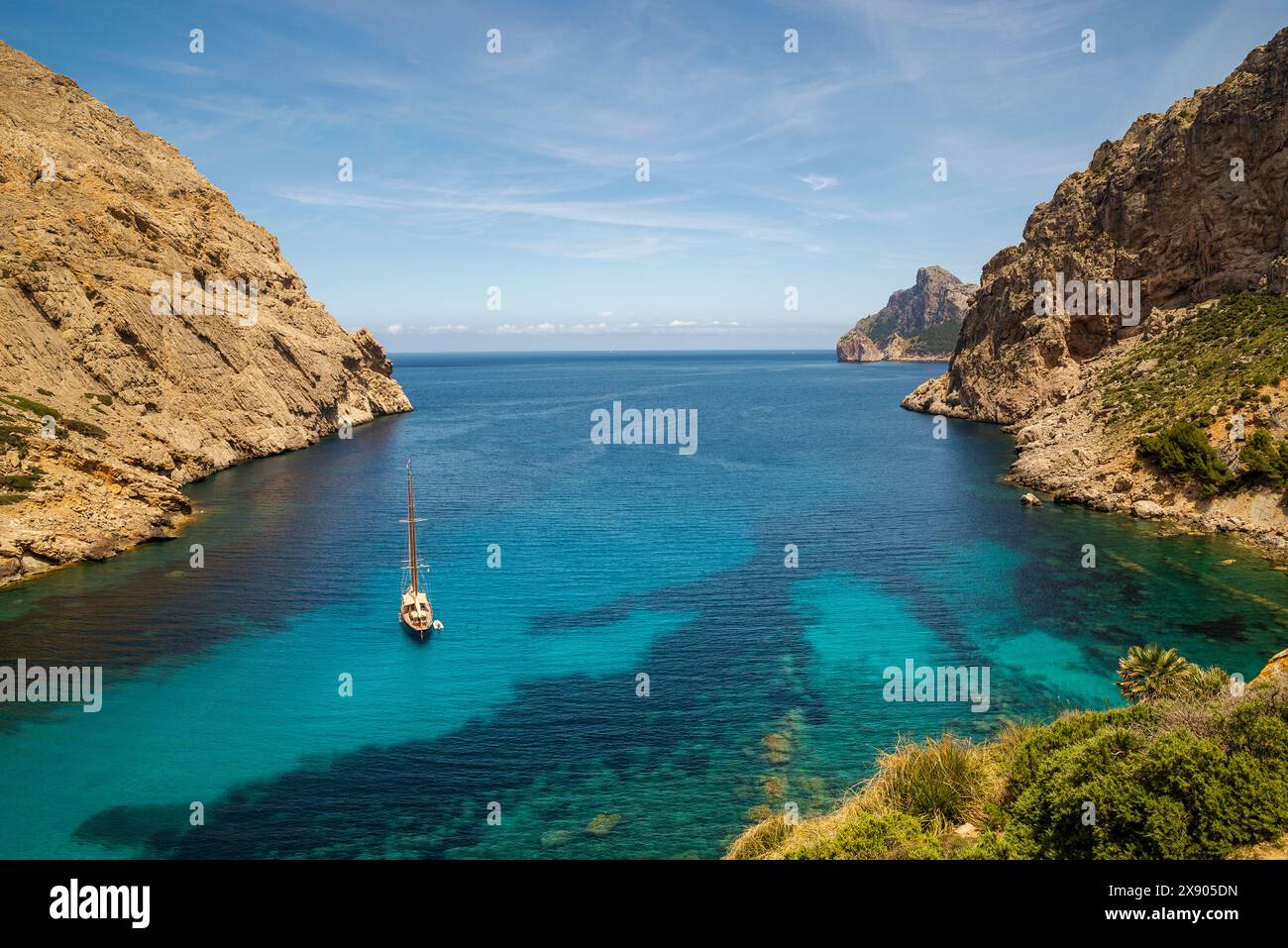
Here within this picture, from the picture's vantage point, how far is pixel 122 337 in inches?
2744

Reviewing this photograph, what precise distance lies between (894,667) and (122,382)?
65.6 m

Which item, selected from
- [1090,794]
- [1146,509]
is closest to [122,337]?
[1090,794]

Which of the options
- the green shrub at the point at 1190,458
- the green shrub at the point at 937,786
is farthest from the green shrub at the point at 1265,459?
the green shrub at the point at 937,786

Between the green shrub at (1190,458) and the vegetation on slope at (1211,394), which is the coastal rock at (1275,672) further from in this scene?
the green shrub at (1190,458)

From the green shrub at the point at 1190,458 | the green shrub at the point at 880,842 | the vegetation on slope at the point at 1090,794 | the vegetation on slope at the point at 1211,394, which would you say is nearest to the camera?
the vegetation on slope at the point at 1090,794

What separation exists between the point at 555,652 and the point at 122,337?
192 ft

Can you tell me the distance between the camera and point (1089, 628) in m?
35.2

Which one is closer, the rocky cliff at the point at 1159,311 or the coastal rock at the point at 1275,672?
the coastal rock at the point at 1275,672

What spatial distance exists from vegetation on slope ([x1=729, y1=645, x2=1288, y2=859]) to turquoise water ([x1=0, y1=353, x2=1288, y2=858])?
22.2 feet

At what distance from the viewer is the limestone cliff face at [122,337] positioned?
49.7 metres

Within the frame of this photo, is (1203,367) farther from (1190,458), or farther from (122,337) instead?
(122,337)

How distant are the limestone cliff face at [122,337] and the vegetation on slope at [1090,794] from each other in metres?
46.7

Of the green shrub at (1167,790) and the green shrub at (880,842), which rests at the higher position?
the green shrub at (1167,790)

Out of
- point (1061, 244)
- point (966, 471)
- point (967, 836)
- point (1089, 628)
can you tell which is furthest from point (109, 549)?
point (1061, 244)
